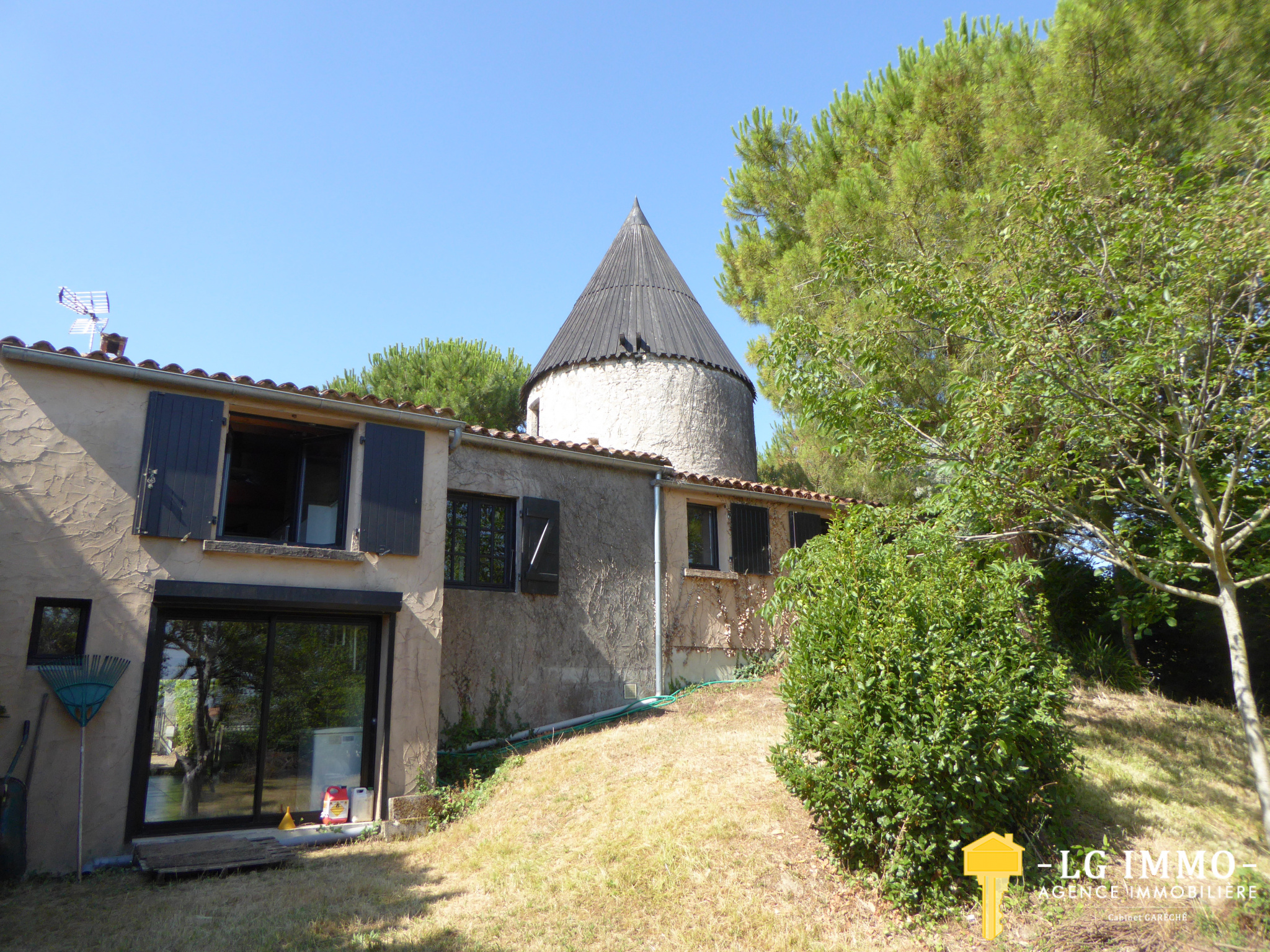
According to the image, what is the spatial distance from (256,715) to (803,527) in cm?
924

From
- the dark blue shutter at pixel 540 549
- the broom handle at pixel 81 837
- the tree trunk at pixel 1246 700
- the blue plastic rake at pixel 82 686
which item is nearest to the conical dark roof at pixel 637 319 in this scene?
the dark blue shutter at pixel 540 549

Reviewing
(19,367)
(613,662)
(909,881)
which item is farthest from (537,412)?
(909,881)

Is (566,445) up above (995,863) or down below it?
above

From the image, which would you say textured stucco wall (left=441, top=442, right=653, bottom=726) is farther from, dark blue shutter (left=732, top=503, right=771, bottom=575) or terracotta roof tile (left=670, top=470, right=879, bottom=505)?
dark blue shutter (left=732, top=503, right=771, bottom=575)

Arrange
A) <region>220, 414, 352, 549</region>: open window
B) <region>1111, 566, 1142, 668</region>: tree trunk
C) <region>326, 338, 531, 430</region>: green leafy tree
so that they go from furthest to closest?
1. <region>326, 338, 531, 430</region>: green leafy tree
2. <region>1111, 566, 1142, 668</region>: tree trunk
3. <region>220, 414, 352, 549</region>: open window

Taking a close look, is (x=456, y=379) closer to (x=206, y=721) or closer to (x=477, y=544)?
(x=477, y=544)

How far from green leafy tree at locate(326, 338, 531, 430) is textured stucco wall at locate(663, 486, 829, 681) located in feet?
33.3

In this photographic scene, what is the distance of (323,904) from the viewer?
5.92 meters

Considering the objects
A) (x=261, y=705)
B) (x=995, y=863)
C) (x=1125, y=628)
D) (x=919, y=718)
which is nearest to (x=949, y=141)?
(x=1125, y=628)

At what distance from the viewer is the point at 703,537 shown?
42.9 feet

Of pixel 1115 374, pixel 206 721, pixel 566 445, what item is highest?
pixel 566 445

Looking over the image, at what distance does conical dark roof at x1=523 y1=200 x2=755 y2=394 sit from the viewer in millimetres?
15641

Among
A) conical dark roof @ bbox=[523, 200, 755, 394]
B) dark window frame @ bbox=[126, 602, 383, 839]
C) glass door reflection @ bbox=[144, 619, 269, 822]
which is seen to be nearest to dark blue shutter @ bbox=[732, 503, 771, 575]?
conical dark roof @ bbox=[523, 200, 755, 394]

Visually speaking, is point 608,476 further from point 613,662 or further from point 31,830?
point 31,830
